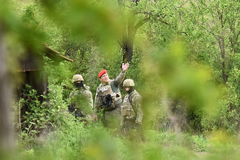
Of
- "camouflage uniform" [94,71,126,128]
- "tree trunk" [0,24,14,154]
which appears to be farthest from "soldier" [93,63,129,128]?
"tree trunk" [0,24,14,154]

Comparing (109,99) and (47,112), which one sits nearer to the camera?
(47,112)

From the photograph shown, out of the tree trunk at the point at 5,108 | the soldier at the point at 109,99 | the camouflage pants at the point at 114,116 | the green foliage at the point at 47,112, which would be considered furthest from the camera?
the camouflage pants at the point at 114,116

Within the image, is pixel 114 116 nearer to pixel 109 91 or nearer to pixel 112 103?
pixel 112 103

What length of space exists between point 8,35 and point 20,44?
135mm

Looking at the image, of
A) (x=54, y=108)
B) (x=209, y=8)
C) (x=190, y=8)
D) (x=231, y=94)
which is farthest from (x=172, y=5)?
(x=54, y=108)

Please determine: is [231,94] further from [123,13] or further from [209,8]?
[123,13]

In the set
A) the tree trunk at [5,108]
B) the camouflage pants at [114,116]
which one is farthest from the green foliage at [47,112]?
the tree trunk at [5,108]

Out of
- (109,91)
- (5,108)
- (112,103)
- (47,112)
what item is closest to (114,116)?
(112,103)

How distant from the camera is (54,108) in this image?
8.45 meters

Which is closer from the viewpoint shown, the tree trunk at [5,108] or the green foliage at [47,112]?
the tree trunk at [5,108]

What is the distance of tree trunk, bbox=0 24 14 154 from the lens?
1.54 metres

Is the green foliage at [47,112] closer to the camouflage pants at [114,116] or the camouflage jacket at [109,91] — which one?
the camouflage jacket at [109,91]

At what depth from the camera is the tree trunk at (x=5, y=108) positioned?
1.54m

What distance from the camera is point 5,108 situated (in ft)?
5.09
